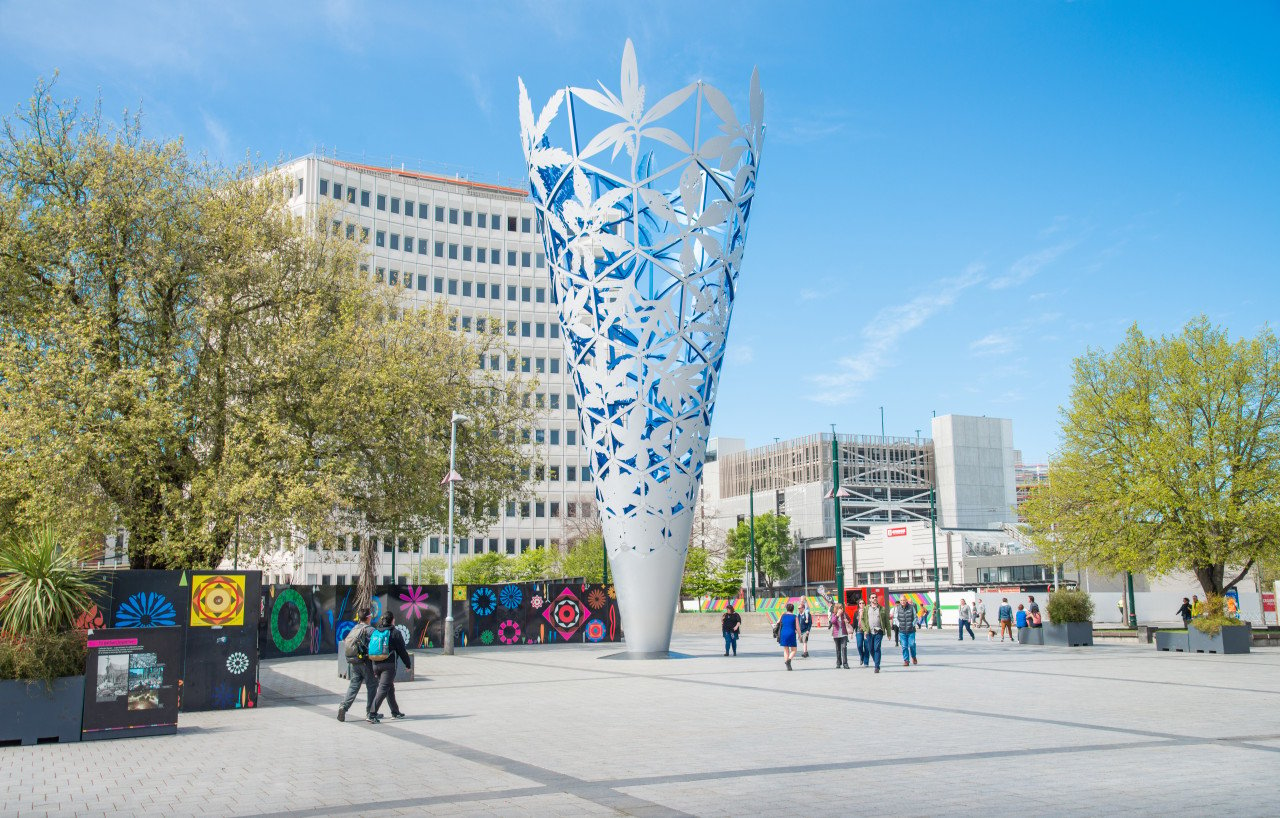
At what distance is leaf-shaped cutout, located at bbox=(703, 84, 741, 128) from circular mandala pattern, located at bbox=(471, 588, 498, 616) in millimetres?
21425

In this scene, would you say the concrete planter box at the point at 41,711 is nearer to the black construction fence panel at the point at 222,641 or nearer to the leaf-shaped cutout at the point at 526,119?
the black construction fence panel at the point at 222,641

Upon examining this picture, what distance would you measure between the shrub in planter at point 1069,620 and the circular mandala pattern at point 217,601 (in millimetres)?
27697

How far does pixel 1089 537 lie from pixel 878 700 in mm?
21283

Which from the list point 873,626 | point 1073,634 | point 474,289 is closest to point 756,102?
point 873,626

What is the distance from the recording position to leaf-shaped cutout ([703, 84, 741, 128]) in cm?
2694

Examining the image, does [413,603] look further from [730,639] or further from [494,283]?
[494,283]

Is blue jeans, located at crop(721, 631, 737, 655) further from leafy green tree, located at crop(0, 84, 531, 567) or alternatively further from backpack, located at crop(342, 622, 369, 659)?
backpack, located at crop(342, 622, 369, 659)

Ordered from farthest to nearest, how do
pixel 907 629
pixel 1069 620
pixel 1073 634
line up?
pixel 1069 620 → pixel 1073 634 → pixel 907 629

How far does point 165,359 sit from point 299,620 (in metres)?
10.2

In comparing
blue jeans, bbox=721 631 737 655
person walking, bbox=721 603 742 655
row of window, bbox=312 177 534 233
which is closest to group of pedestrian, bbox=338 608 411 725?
person walking, bbox=721 603 742 655

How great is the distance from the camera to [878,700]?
17219 millimetres

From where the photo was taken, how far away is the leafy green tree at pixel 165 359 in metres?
25.8

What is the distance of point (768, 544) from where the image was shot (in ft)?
355

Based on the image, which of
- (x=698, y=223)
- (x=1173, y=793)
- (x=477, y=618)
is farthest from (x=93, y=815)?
(x=477, y=618)
